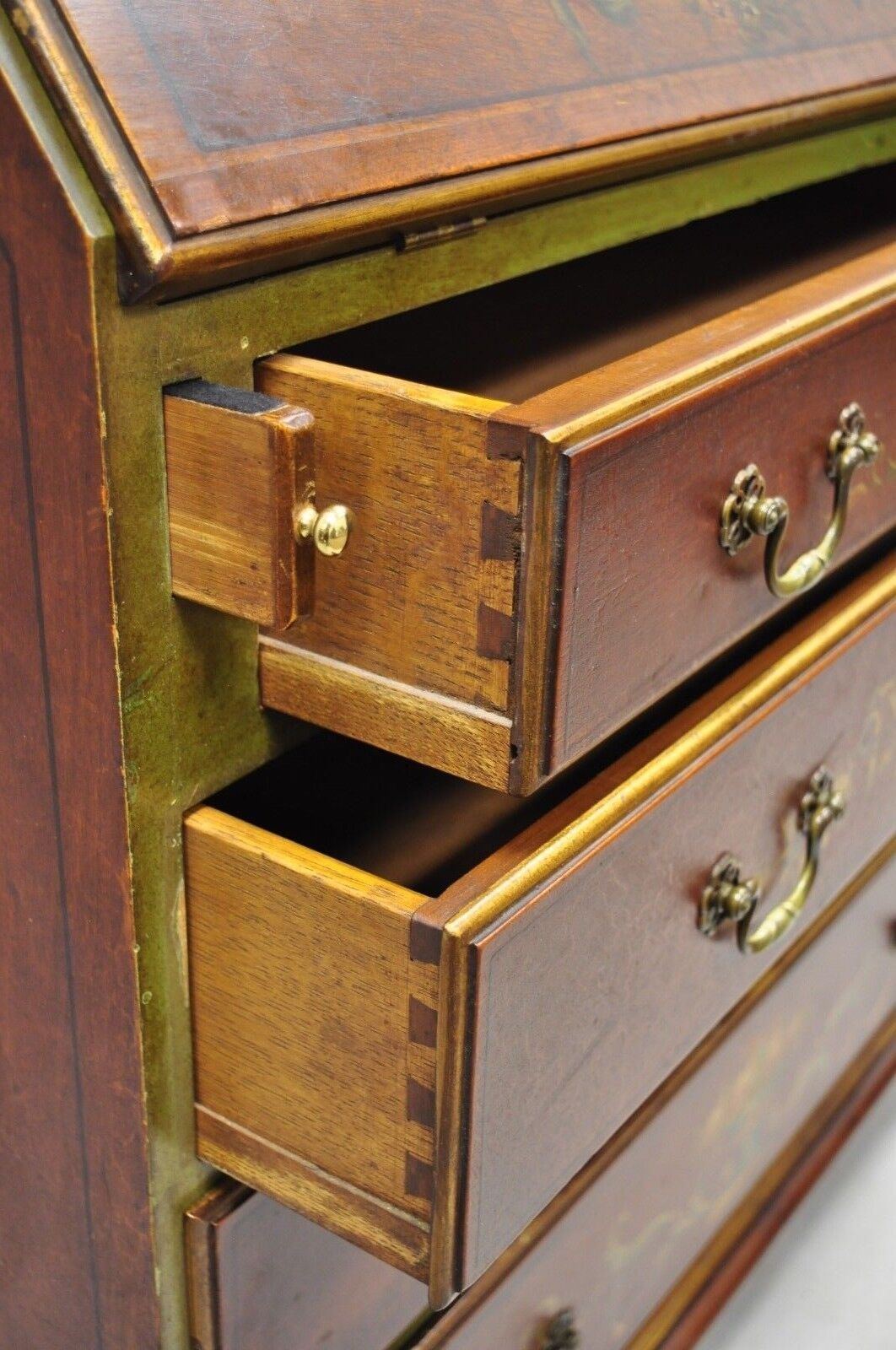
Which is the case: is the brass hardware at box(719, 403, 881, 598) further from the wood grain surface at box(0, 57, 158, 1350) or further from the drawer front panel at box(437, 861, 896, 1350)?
the drawer front panel at box(437, 861, 896, 1350)

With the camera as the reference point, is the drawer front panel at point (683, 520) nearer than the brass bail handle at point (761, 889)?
Yes

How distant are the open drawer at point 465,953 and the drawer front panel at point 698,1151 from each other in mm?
157

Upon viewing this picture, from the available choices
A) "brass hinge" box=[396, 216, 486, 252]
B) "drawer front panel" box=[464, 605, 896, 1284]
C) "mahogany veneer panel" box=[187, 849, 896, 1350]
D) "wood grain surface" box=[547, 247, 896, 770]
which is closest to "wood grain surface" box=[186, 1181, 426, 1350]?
"mahogany veneer panel" box=[187, 849, 896, 1350]

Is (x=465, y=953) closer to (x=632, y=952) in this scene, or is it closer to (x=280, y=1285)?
(x=632, y=952)

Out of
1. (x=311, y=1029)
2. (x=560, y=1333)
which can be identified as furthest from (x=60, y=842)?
(x=560, y=1333)

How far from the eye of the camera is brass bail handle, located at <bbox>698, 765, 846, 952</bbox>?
2.01 feet

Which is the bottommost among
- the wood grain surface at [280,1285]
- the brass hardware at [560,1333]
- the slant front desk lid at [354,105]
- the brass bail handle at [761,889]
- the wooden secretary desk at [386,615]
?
the brass hardware at [560,1333]

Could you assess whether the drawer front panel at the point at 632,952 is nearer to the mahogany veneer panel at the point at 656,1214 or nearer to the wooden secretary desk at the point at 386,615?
the wooden secretary desk at the point at 386,615

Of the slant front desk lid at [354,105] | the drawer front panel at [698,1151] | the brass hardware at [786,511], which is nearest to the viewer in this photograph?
the slant front desk lid at [354,105]

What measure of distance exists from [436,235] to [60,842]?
23cm

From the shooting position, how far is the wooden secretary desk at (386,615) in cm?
42

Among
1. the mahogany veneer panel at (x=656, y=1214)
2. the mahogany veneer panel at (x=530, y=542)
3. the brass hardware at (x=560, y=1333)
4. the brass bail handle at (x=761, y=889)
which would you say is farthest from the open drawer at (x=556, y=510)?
the brass hardware at (x=560, y=1333)

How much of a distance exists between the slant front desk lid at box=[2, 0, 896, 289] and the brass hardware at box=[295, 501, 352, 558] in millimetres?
71

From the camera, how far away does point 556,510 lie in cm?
42
